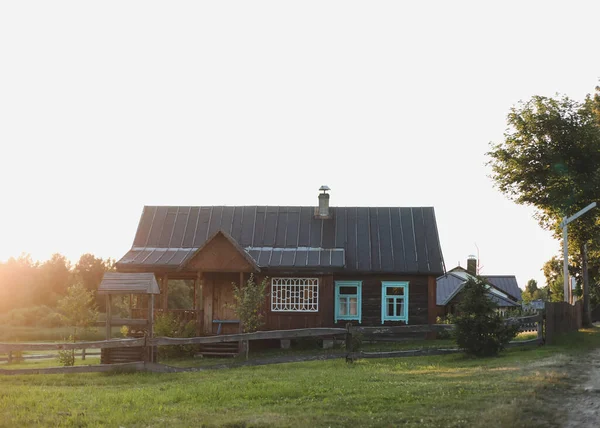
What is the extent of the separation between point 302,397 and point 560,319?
16.9m

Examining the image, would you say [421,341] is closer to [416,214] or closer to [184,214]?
[416,214]

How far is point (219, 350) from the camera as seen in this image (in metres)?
30.1

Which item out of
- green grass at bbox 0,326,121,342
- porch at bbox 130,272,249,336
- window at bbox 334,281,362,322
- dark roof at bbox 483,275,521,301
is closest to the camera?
porch at bbox 130,272,249,336

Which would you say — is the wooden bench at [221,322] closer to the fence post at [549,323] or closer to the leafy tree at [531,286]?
the fence post at [549,323]

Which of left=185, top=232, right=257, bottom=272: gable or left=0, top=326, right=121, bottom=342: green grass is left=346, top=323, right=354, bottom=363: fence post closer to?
left=185, top=232, right=257, bottom=272: gable

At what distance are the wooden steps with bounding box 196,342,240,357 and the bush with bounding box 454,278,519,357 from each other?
10564 mm

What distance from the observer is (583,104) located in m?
37.6

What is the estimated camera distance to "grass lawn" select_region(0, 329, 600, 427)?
38.4 ft

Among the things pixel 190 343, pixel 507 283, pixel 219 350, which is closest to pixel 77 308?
pixel 219 350

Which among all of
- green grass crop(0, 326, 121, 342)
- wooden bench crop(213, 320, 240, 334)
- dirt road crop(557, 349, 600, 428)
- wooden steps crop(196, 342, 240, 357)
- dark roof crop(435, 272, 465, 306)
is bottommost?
green grass crop(0, 326, 121, 342)

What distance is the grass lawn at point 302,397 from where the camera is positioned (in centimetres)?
1170

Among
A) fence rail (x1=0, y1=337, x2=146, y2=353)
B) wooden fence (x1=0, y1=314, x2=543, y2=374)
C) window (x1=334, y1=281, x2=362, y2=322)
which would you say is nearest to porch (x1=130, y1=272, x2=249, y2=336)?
window (x1=334, y1=281, x2=362, y2=322)

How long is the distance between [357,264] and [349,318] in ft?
8.03

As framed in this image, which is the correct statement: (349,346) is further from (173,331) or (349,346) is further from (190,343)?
(173,331)
